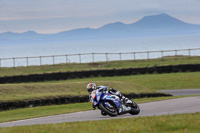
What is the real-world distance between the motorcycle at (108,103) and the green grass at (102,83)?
930cm

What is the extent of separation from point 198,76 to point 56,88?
16196mm

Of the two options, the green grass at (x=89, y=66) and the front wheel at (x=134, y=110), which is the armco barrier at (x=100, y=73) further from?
the front wheel at (x=134, y=110)

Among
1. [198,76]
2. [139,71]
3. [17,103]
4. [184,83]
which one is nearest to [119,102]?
[17,103]

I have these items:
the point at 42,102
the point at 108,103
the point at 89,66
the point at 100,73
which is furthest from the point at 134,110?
the point at 89,66

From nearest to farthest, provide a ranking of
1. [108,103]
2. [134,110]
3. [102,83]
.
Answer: [108,103] → [134,110] → [102,83]

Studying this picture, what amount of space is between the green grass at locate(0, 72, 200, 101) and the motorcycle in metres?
9.30

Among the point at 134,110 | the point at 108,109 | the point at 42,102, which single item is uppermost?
the point at 108,109

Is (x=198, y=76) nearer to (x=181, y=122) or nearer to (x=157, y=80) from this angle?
(x=157, y=80)

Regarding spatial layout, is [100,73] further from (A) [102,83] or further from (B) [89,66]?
(A) [102,83]

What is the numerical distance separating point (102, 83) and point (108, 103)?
14.6 m

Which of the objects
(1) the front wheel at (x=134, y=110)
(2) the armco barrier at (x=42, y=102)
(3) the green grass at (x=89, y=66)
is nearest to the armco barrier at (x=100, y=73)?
(3) the green grass at (x=89, y=66)

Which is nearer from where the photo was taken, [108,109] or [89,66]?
[108,109]

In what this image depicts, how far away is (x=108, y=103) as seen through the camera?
15.1 meters

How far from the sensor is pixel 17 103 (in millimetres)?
22750
